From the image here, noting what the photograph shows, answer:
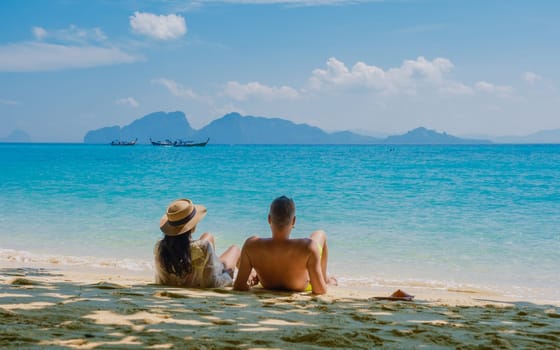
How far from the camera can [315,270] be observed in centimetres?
583

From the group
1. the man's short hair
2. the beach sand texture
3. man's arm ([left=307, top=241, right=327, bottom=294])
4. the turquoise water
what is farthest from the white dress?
the turquoise water

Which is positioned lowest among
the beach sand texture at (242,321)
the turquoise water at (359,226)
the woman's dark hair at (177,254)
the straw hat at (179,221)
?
the turquoise water at (359,226)

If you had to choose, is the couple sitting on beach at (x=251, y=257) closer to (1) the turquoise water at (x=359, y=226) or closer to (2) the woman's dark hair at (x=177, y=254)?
(2) the woman's dark hair at (x=177, y=254)

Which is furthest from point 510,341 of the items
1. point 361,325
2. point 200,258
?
point 200,258

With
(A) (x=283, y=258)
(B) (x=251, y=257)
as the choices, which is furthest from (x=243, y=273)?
(A) (x=283, y=258)

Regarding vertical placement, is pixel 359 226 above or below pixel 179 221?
below

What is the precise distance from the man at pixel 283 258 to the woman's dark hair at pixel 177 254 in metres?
0.58

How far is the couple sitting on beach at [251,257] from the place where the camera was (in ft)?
19.0

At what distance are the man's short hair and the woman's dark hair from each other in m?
1.02

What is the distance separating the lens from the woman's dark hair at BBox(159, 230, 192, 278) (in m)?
6.05

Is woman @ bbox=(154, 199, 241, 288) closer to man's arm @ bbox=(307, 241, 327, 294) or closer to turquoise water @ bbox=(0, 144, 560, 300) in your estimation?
man's arm @ bbox=(307, 241, 327, 294)

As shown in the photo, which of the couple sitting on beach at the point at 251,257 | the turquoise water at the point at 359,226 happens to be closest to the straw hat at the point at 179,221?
the couple sitting on beach at the point at 251,257

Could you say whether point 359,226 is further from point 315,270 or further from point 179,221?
point 179,221

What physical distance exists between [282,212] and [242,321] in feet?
5.34
